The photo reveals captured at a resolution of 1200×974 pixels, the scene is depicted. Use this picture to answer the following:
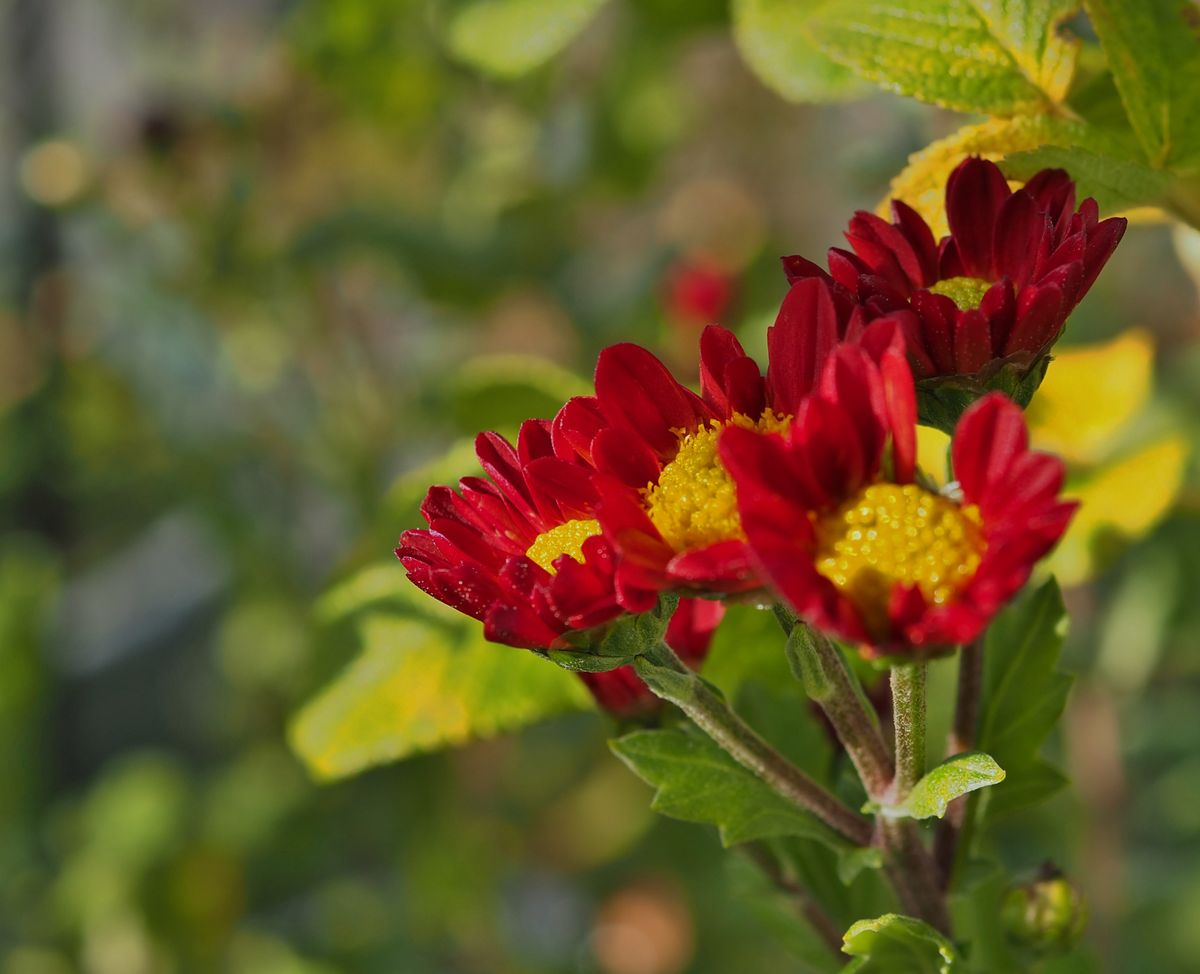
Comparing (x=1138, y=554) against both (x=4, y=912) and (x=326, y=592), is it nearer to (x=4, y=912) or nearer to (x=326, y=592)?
(x=326, y=592)

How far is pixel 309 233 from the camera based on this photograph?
1.00 meters

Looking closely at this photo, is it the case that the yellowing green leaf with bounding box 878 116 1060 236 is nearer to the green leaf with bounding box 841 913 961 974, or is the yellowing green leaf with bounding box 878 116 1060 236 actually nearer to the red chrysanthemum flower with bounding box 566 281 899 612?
the red chrysanthemum flower with bounding box 566 281 899 612

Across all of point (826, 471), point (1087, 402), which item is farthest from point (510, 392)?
point (826, 471)

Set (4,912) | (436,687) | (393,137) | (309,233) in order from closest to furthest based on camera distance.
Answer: (436,687) < (309,233) < (393,137) < (4,912)

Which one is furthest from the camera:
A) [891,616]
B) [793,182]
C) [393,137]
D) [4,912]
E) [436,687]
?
Answer: [793,182]

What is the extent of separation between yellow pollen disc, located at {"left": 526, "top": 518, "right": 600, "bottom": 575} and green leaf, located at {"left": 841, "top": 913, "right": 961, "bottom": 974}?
0.11 meters

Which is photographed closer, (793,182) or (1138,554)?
(1138,554)

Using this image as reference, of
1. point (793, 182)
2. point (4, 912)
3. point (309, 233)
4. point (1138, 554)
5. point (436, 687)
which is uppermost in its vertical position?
point (309, 233)

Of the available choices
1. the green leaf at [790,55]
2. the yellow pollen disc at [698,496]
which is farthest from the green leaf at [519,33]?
the yellow pollen disc at [698,496]

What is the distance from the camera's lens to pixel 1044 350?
31cm

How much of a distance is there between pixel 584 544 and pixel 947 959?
0.43 feet

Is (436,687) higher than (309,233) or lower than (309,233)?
lower

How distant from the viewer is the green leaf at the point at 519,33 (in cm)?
55

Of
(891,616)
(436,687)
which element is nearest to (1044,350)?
(891,616)
